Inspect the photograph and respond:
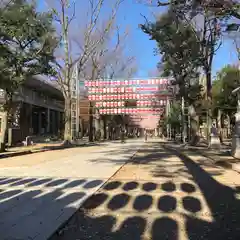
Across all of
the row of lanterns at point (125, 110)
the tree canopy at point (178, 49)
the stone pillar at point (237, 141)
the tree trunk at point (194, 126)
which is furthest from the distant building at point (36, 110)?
the stone pillar at point (237, 141)

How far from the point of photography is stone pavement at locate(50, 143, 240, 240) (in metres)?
5.17

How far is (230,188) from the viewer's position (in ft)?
27.8

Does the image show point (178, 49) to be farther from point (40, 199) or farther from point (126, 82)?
point (40, 199)

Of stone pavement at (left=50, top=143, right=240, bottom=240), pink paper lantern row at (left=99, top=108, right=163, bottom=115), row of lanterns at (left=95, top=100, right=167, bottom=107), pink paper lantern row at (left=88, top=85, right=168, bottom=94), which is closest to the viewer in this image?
stone pavement at (left=50, top=143, right=240, bottom=240)

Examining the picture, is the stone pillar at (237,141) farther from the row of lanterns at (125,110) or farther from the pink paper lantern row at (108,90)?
the row of lanterns at (125,110)

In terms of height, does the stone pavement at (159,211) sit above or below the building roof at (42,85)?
below

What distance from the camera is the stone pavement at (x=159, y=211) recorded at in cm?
517

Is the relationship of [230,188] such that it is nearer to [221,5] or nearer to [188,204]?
[188,204]

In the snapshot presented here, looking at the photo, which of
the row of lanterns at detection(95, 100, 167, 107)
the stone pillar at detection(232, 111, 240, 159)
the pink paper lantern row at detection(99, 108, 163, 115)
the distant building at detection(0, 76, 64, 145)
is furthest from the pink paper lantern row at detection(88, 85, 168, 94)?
the stone pillar at detection(232, 111, 240, 159)

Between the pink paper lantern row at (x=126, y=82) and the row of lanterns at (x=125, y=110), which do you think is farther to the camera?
the row of lanterns at (x=125, y=110)

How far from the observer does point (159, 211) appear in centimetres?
634

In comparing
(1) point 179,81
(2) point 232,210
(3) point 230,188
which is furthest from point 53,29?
(2) point 232,210

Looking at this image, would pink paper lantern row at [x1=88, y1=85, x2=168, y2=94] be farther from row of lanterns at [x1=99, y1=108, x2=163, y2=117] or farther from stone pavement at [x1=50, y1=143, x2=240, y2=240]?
stone pavement at [x1=50, y1=143, x2=240, y2=240]

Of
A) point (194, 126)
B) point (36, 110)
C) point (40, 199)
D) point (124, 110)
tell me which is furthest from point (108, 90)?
point (40, 199)
